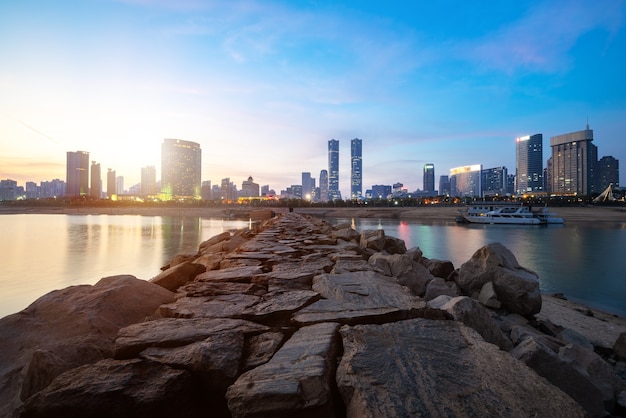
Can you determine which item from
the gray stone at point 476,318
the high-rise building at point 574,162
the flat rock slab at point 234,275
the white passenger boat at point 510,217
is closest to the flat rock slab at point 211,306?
the flat rock slab at point 234,275

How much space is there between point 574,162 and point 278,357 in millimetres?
217433

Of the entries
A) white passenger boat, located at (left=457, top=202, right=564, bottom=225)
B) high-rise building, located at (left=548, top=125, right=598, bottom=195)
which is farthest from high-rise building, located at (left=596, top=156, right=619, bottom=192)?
white passenger boat, located at (left=457, top=202, right=564, bottom=225)

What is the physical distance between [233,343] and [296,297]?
1.03 m

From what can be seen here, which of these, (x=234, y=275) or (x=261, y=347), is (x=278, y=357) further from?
(x=234, y=275)

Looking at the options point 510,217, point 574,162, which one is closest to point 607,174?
point 574,162

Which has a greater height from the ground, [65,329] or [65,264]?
[65,329]

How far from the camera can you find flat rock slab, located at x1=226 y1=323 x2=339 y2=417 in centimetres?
138

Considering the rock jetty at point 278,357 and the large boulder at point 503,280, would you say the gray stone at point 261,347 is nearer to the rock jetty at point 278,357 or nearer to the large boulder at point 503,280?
the rock jetty at point 278,357

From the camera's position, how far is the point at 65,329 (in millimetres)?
2490

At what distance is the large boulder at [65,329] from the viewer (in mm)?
1830

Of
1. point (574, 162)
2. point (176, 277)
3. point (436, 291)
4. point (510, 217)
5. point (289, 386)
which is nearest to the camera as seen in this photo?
point (289, 386)

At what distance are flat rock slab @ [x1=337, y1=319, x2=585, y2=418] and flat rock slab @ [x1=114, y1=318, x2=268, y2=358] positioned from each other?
Answer: 779 mm

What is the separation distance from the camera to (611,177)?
170750 millimetres

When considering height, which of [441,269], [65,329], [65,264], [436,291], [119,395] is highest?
[119,395]
